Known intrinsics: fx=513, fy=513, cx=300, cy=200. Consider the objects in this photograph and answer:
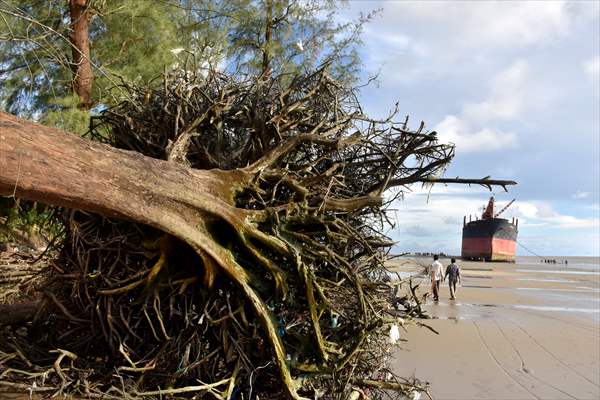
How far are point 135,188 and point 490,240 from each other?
180ft

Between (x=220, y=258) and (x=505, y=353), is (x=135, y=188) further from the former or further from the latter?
(x=505, y=353)

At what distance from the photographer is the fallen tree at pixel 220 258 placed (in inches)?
176

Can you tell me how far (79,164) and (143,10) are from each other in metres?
8.16

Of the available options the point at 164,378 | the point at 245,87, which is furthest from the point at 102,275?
the point at 245,87

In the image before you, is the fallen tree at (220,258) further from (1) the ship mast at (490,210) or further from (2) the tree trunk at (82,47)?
(1) the ship mast at (490,210)

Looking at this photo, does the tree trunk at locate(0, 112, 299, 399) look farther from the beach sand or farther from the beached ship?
the beached ship

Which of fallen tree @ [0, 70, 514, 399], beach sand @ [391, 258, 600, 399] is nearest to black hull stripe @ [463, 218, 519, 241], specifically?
beach sand @ [391, 258, 600, 399]

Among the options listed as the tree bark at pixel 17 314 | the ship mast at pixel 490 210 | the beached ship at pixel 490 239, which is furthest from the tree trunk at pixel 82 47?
the ship mast at pixel 490 210

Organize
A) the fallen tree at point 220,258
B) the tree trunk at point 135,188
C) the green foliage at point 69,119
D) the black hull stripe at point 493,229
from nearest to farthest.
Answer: the tree trunk at point 135,188
the fallen tree at point 220,258
the green foliage at point 69,119
the black hull stripe at point 493,229

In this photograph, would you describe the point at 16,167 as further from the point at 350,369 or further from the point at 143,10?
the point at 143,10

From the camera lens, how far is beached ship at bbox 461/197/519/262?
178 feet

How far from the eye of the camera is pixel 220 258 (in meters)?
4.56

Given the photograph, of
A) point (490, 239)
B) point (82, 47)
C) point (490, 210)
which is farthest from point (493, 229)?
point (82, 47)

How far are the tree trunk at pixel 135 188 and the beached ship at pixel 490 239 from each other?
5350cm
